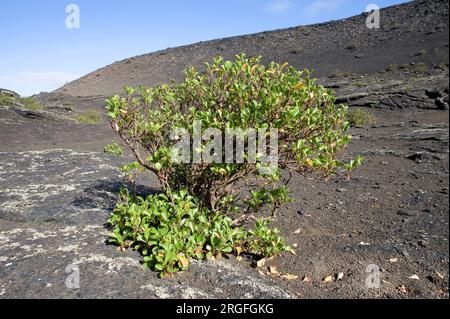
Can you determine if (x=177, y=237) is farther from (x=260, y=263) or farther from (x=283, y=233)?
(x=283, y=233)

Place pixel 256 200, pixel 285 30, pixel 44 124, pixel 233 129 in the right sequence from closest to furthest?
1. pixel 233 129
2. pixel 256 200
3. pixel 44 124
4. pixel 285 30

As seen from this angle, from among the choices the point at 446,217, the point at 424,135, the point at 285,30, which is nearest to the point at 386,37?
the point at 285,30

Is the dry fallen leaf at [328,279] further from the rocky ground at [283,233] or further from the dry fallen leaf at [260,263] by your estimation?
the dry fallen leaf at [260,263]

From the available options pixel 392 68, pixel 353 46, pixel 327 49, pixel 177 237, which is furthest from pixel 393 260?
pixel 327 49

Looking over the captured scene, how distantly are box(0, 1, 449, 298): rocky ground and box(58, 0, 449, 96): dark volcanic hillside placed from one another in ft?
51.8

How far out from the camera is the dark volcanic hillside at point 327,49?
2709 centimetres

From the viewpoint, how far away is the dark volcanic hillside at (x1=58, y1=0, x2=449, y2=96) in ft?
88.9

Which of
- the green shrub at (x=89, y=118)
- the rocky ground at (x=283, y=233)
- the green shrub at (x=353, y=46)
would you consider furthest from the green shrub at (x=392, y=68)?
the green shrub at (x=89, y=118)

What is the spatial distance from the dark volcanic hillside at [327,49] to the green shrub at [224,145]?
60.4 ft

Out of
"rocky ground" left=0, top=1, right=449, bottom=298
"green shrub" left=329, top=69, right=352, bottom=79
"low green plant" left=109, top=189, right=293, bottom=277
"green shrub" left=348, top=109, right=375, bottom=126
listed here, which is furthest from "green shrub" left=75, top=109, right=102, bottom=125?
"green shrub" left=329, top=69, right=352, bottom=79

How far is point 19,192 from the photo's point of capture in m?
5.04

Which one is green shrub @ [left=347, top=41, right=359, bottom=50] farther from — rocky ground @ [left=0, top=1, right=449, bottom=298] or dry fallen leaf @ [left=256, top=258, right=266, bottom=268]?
dry fallen leaf @ [left=256, top=258, right=266, bottom=268]
